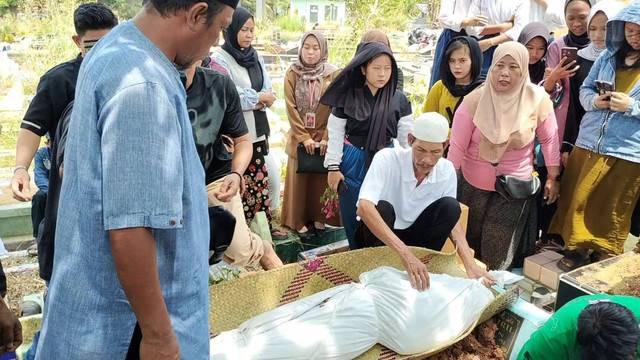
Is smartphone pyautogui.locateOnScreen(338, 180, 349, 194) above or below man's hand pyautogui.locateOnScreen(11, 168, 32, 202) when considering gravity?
below

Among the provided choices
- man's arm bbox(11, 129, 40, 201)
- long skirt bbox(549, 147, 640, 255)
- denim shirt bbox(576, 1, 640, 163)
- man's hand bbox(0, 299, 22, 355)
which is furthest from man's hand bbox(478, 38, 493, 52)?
man's hand bbox(0, 299, 22, 355)

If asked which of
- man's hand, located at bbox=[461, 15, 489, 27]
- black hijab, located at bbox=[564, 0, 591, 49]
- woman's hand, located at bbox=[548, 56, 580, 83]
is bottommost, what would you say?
woman's hand, located at bbox=[548, 56, 580, 83]

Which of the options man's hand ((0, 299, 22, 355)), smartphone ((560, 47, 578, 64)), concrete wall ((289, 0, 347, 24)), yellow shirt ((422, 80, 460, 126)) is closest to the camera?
man's hand ((0, 299, 22, 355))

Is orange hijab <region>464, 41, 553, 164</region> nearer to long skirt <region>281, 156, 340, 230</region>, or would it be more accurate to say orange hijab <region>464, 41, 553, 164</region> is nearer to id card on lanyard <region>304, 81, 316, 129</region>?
id card on lanyard <region>304, 81, 316, 129</region>

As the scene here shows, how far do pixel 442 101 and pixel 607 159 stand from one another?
1.07 metres

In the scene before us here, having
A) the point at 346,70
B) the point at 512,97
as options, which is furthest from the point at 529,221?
the point at 346,70

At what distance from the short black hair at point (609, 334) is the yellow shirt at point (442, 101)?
82.0 inches

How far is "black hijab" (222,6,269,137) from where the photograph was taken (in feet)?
10.8

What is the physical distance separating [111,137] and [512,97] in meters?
2.70

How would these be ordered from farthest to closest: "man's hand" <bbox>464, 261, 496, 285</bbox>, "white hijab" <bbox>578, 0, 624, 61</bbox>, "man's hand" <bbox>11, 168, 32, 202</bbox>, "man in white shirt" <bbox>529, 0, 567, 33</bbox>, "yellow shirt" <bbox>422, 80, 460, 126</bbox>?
"man in white shirt" <bbox>529, 0, 567, 33</bbox>
"yellow shirt" <bbox>422, 80, 460, 126</bbox>
"white hijab" <bbox>578, 0, 624, 61</bbox>
"man's hand" <bbox>464, 261, 496, 285</bbox>
"man's hand" <bbox>11, 168, 32, 202</bbox>

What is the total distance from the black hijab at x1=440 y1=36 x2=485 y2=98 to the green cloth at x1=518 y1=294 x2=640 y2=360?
73.4 inches

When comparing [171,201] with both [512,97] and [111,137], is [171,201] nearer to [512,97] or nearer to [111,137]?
[111,137]

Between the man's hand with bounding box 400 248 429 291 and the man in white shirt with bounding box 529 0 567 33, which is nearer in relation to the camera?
the man's hand with bounding box 400 248 429 291

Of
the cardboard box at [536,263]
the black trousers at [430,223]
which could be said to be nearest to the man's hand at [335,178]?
the black trousers at [430,223]
